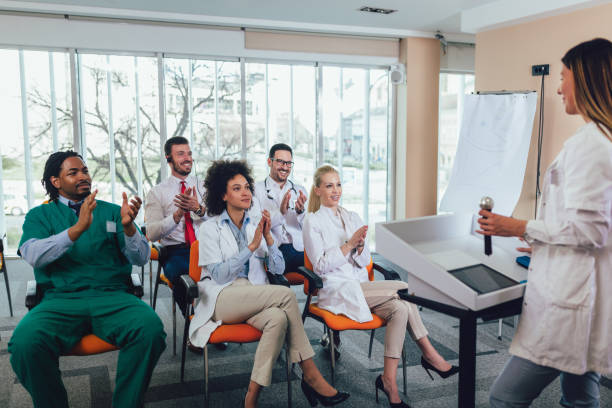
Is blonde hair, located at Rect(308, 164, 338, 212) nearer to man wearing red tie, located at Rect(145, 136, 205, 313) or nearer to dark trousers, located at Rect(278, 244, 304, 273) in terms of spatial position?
dark trousers, located at Rect(278, 244, 304, 273)

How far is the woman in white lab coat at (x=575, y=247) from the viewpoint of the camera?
1.46 m

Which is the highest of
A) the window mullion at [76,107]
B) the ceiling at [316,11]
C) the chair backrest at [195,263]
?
the ceiling at [316,11]

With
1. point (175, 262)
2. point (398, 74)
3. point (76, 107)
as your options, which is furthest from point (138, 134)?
point (398, 74)

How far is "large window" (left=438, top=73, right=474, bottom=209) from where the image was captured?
723cm

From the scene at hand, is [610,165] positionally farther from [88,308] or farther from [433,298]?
[88,308]

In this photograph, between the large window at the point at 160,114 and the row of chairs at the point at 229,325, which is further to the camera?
the large window at the point at 160,114

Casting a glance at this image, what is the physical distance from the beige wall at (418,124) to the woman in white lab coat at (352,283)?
378 cm

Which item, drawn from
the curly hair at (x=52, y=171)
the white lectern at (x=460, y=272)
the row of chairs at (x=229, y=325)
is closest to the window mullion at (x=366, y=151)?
the row of chairs at (x=229, y=325)

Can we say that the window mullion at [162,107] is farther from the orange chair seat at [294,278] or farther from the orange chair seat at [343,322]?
the orange chair seat at [343,322]

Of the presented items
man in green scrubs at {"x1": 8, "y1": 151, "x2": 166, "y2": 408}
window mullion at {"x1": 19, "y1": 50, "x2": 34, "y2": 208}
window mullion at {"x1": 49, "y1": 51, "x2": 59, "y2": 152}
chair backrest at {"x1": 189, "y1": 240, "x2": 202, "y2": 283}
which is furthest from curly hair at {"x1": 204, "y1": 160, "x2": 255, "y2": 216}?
window mullion at {"x1": 19, "y1": 50, "x2": 34, "y2": 208}

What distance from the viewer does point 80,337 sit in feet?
7.78

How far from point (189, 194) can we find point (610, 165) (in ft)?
8.87

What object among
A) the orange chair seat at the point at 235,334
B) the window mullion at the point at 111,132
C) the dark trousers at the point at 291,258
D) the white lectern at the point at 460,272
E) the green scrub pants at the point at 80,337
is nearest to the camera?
the white lectern at the point at 460,272

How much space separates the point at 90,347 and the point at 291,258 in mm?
1774
